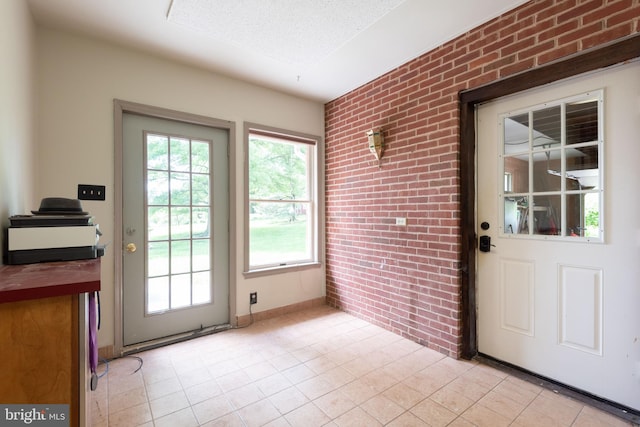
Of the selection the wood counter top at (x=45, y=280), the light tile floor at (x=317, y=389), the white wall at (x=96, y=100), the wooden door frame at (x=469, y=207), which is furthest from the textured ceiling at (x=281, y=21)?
the light tile floor at (x=317, y=389)

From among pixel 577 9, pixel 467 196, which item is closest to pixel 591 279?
pixel 467 196

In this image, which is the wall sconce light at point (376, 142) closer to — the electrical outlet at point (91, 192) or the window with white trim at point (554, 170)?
the window with white trim at point (554, 170)

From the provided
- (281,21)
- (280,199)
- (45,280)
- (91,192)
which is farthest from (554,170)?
(91,192)

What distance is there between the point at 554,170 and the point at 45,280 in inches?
113

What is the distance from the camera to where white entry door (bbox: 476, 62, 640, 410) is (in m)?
1.73

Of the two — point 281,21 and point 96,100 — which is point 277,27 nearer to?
point 281,21

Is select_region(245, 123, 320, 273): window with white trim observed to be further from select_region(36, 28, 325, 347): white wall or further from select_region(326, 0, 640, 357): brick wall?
select_region(36, 28, 325, 347): white wall

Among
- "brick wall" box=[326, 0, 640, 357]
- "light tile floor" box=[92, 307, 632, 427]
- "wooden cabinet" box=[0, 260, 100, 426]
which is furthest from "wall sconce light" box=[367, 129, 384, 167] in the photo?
"wooden cabinet" box=[0, 260, 100, 426]

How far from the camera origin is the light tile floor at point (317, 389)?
1.71 metres

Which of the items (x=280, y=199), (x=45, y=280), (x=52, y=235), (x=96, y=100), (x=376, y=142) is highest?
(x=96, y=100)

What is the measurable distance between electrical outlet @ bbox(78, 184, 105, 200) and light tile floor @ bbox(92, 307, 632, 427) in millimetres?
1366

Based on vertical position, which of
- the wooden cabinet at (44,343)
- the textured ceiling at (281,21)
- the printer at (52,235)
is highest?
the textured ceiling at (281,21)

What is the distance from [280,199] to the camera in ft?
11.5

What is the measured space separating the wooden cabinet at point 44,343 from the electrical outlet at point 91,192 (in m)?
1.56
